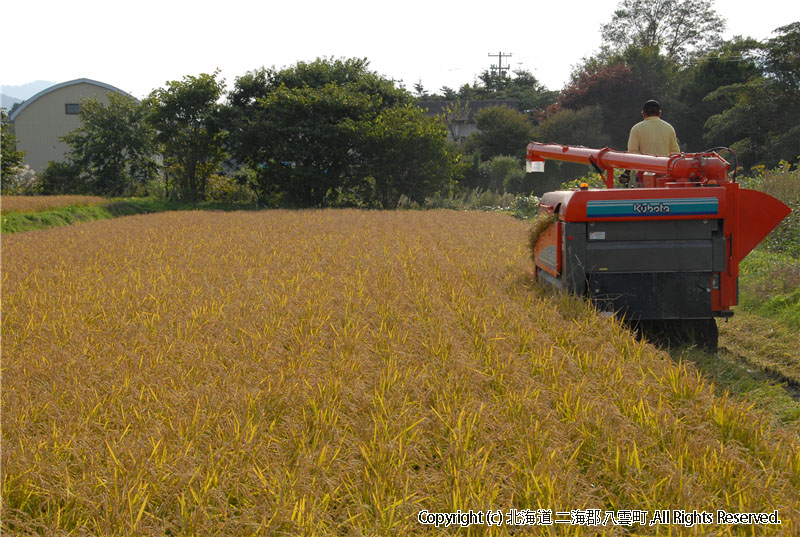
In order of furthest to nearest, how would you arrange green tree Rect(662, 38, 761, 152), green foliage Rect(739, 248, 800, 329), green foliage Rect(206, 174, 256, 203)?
green tree Rect(662, 38, 761, 152)
green foliage Rect(206, 174, 256, 203)
green foliage Rect(739, 248, 800, 329)

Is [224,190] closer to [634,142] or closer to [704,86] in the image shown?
[634,142]

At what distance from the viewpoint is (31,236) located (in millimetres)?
13062

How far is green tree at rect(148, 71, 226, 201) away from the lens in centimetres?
2561

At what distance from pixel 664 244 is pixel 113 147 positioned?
28.8 meters

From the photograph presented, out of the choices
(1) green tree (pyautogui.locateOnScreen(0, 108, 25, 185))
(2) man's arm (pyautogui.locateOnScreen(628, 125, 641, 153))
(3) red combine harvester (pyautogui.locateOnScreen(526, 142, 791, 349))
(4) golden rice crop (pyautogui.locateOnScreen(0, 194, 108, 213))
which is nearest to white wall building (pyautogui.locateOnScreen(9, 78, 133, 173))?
(1) green tree (pyautogui.locateOnScreen(0, 108, 25, 185))

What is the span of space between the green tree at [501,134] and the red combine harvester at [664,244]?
30.4 m

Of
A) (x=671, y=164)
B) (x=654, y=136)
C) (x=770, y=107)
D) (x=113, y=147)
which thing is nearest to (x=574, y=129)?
(x=770, y=107)

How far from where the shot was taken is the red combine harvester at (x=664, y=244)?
18.1 feet

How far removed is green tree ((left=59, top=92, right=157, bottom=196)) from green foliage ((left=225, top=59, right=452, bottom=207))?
5.93 metres

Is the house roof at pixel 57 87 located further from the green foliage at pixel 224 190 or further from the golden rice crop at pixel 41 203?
the golden rice crop at pixel 41 203

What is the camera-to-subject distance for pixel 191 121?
86.1ft

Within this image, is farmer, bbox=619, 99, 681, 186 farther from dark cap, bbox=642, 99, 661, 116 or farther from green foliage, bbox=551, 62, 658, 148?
green foliage, bbox=551, 62, 658, 148

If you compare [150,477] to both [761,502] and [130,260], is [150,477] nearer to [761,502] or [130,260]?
[761,502]

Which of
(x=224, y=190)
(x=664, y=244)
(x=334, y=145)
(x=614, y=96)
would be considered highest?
(x=614, y=96)
